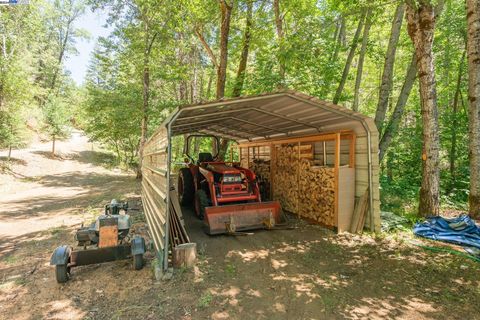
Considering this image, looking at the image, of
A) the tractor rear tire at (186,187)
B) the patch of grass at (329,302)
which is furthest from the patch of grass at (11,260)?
the patch of grass at (329,302)

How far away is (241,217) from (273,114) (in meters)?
2.23

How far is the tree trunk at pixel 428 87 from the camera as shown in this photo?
4954mm

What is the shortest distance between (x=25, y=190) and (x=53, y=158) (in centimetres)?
948

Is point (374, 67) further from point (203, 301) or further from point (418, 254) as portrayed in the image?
point (203, 301)

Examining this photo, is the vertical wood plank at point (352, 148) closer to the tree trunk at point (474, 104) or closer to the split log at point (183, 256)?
Answer: the tree trunk at point (474, 104)

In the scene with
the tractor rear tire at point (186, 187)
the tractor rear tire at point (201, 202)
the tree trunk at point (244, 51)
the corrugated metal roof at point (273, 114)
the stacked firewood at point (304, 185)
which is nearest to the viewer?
the corrugated metal roof at point (273, 114)

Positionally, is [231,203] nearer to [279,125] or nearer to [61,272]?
[279,125]

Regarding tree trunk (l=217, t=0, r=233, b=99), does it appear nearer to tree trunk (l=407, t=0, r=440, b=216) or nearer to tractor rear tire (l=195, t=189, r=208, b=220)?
tractor rear tire (l=195, t=189, r=208, b=220)

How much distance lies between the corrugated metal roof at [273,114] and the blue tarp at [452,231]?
1978 millimetres

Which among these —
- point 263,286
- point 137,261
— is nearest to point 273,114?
point 263,286

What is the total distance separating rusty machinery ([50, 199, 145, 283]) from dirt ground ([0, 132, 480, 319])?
0.22 meters

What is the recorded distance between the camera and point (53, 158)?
19312mm

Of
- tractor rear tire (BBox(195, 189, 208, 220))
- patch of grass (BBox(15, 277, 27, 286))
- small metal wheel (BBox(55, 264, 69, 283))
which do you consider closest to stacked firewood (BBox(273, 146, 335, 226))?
tractor rear tire (BBox(195, 189, 208, 220))

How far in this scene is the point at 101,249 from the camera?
330 centimetres
